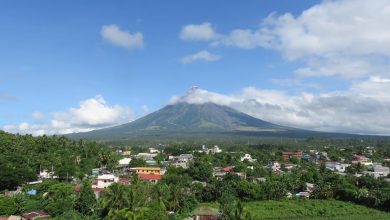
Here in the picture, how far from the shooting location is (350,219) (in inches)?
1240

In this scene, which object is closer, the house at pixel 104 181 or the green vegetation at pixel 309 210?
the green vegetation at pixel 309 210

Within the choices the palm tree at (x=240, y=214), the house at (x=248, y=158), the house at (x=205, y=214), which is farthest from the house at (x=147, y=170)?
the palm tree at (x=240, y=214)

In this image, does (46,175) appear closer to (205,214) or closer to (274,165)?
(205,214)

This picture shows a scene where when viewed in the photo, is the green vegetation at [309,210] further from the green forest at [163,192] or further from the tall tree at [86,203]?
the tall tree at [86,203]

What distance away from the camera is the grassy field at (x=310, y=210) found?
3256 centimetres

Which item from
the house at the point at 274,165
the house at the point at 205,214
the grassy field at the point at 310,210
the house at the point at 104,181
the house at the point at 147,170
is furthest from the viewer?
the house at the point at 274,165

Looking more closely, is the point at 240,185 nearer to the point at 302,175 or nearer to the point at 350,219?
the point at 350,219

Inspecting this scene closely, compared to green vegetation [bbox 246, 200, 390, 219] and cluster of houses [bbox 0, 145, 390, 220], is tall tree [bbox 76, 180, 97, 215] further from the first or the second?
green vegetation [bbox 246, 200, 390, 219]

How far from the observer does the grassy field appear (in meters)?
32.6

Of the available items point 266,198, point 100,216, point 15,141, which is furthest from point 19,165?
point 266,198

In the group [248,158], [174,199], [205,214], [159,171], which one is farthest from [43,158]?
[248,158]

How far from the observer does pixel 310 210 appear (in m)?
34.1

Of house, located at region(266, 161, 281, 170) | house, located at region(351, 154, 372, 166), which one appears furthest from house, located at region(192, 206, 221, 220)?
house, located at region(351, 154, 372, 166)

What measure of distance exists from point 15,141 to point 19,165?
12.6 m
